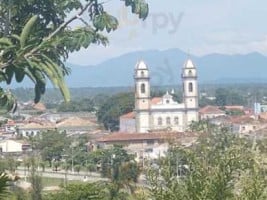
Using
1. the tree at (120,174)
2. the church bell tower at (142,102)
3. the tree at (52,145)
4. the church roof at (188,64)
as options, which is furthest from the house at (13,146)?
the church roof at (188,64)

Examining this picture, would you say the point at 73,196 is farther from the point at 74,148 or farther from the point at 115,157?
the point at 74,148

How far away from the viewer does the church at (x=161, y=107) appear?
167 feet

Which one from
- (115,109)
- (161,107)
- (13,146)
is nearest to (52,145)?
(13,146)

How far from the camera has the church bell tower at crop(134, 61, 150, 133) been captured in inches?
2005

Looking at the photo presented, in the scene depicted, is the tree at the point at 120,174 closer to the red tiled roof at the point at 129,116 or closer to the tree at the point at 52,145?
the tree at the point at 52,145

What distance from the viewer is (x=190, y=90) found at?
52500 millimetres

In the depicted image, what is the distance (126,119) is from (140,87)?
292cm

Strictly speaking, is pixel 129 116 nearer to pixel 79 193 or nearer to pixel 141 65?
pixel 141 65

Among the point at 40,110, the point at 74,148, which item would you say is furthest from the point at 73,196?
the point at 40,110

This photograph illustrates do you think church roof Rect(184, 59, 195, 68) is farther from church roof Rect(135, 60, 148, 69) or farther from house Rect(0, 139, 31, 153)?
house Rect(0, 139, 31, 153)

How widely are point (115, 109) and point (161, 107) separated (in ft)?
21.4

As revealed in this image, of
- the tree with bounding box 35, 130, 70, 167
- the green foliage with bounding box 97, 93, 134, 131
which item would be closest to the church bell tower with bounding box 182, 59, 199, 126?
the green foliage with bounding box 97, 93, 134, 131

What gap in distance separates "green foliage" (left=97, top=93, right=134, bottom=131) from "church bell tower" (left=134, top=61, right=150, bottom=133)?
15.0 feet

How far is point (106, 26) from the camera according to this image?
457 cm
